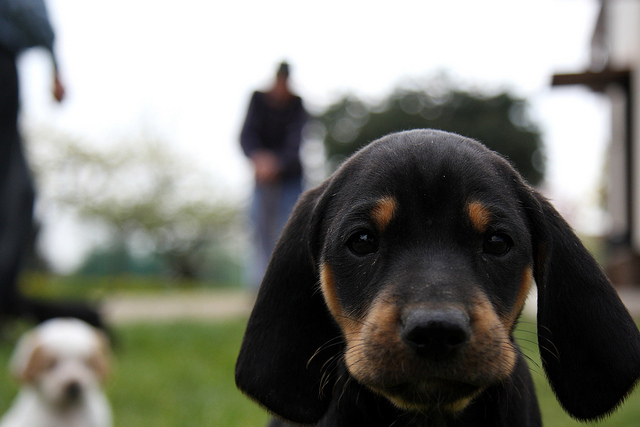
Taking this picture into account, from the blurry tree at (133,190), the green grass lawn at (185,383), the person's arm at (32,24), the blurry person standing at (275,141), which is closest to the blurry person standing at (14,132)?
the person's arm at (32,24)

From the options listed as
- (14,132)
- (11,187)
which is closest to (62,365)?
(11,187)

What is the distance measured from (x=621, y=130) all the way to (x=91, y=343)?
640 inches

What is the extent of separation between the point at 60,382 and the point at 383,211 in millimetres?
3581

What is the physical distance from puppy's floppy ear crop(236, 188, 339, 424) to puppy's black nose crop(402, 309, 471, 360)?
24.7 inches

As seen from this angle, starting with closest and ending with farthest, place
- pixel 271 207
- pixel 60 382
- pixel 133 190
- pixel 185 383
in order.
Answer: pixel 60 382, pixel 185 383, pixel 271 207, pixel 133 190

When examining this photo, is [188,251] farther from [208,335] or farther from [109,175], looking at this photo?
[208,335]

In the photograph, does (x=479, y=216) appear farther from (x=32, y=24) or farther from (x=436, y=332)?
(x=32, y=24)

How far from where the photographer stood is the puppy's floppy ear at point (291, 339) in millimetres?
2545

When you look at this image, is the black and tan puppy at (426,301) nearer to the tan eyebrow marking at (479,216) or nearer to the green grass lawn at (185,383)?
the tan eyebrow marking at (479,216)

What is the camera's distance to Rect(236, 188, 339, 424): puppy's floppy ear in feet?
8.35

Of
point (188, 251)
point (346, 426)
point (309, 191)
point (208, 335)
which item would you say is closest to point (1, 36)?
point (309, 191)

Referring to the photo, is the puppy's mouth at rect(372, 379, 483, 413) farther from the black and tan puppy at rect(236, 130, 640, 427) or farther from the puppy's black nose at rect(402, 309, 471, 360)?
the puppy's black nose at rect(402, 309, 471, 360)

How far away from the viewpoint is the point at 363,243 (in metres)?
2.38

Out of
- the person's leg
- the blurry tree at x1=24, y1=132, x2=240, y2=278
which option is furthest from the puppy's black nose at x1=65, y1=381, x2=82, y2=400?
the blurry tree at x1=24, y1=132, x2=240, y2=278
